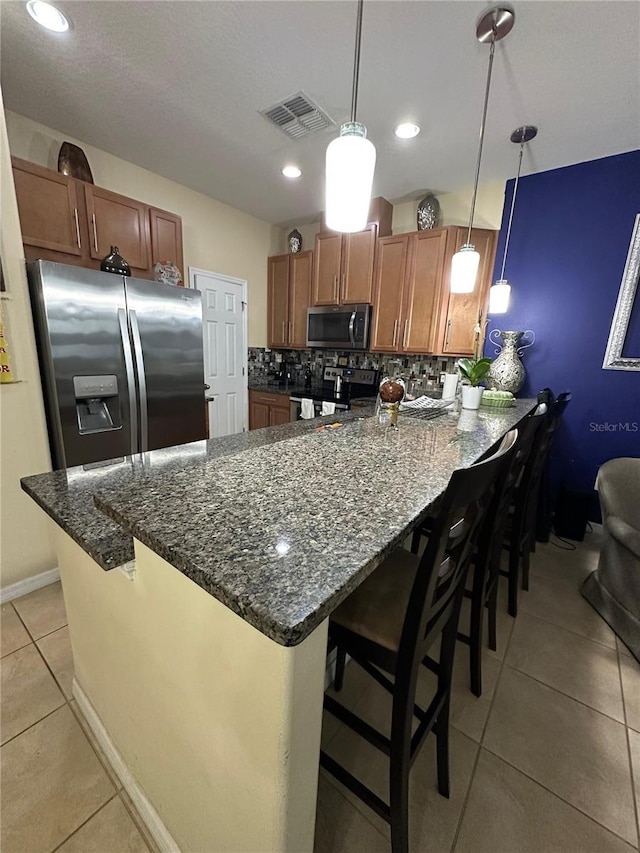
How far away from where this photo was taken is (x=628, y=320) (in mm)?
2584

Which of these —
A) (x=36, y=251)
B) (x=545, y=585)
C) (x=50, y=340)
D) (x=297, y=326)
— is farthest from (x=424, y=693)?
(x=297, y=326)

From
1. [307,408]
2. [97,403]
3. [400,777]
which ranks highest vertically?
[97,403]

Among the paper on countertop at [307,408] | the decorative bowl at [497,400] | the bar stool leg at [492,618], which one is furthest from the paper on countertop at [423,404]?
the paper on countertop at [307,408]

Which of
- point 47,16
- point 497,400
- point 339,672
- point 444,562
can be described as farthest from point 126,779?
point 47,16

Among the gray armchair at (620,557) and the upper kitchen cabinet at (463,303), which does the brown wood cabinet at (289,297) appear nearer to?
the upper kitchen cabinet at (463,303)

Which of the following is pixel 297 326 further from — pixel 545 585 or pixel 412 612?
pixel 412 612

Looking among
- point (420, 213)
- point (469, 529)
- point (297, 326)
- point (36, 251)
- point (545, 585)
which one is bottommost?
point (545, 585)

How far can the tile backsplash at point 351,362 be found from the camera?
358cm

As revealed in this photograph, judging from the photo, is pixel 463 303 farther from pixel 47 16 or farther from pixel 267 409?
pixel 47 16

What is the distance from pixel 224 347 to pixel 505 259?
9.50ft

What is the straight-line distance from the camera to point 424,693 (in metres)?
1.41

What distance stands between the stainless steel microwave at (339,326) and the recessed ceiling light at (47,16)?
256cm

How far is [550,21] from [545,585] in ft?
9.45

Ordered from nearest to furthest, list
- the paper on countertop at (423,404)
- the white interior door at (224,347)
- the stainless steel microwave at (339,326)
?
the paper on countertop at (423,404), the stainless steel microwave at (339,326), the white interior door at (224,347)
